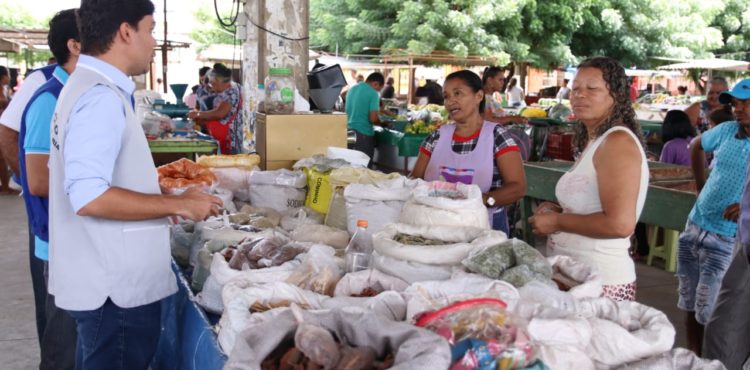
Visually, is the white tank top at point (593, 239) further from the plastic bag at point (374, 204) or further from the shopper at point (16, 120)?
the shopper at point (16, 120)

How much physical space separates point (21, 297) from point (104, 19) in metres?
4.02

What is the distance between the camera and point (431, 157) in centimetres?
369

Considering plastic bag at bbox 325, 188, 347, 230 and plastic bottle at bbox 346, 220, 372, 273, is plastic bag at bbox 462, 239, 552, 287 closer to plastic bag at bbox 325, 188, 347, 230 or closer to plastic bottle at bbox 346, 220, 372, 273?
plastic bottle at bbox 346, 220, 372, 273

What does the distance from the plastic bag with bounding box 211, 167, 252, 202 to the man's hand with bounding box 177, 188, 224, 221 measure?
1.80 m

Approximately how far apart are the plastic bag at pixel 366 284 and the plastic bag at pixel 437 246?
3.7 inches

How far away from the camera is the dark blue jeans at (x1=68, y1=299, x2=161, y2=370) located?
2.13 m

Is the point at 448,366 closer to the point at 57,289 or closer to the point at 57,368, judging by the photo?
the point at 57,289

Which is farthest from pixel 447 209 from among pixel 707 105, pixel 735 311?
pixel 707 105

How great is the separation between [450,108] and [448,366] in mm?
2313

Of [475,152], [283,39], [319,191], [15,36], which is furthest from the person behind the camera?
[15,36]

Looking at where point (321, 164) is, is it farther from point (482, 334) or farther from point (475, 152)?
point (482, 334)

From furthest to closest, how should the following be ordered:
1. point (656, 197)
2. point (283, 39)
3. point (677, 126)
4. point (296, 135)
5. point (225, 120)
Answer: point (225, 120), point (677, 126), point (656, 197), point (283, 39), point (296, 135)

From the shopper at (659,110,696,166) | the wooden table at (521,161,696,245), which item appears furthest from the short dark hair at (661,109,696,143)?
the wooden table at (521,161,696,245)

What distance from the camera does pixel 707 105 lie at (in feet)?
28.9
